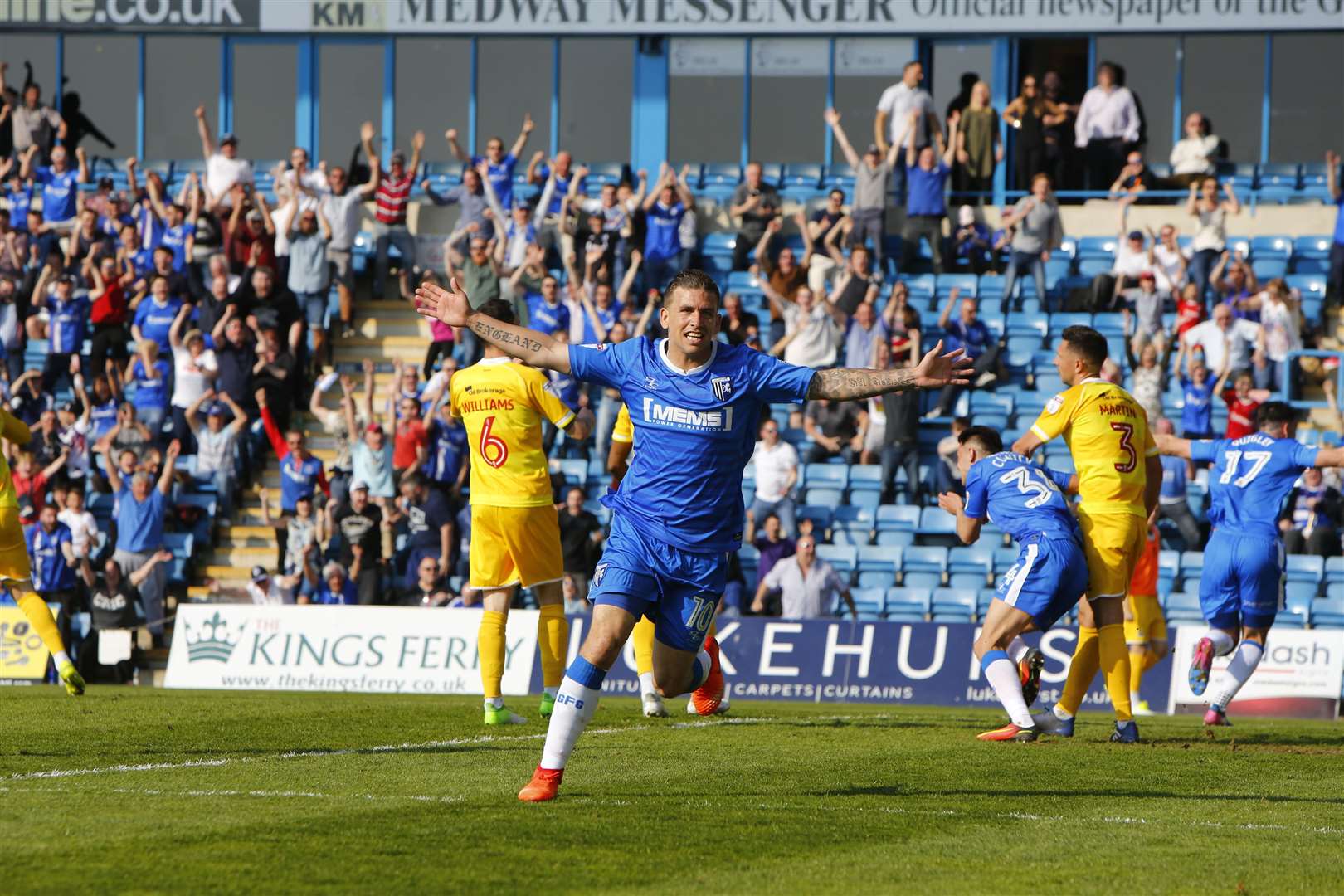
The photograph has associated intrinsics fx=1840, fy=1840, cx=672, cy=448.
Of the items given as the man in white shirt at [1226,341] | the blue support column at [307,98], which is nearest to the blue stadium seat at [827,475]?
the man in white shirt at [1226,341]

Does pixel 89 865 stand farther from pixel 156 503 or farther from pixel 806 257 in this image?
pixel 806 257

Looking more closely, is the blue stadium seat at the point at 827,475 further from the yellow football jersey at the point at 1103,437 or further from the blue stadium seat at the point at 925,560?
the yellow football jersey at the point at 1103,437

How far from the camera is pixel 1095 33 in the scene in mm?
25906

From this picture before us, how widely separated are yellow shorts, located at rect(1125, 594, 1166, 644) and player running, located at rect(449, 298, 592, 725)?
632 centimetres

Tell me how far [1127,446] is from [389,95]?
19658 mm

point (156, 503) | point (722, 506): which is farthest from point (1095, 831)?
point (156, 503)

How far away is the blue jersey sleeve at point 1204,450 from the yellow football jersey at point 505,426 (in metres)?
4.38

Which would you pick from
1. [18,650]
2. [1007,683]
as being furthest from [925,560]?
[18,650]

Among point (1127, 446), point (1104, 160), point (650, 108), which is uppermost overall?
point (650, 108)

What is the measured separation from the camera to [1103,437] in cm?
1181

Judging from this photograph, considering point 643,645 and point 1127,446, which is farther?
point 643,645

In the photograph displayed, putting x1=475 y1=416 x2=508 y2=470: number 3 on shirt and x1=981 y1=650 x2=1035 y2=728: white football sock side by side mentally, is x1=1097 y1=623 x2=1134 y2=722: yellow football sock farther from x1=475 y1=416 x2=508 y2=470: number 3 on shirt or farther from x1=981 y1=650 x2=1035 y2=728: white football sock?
x1=475 y1=416 x2=508 y2=470: number 3 on shirt

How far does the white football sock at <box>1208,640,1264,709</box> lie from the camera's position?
13203 millimetres

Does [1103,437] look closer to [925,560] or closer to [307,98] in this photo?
[925,560]
